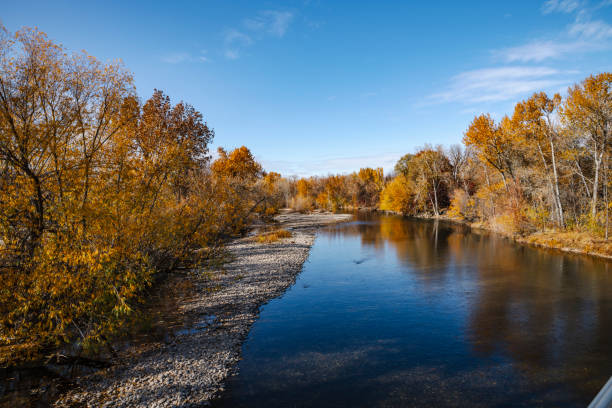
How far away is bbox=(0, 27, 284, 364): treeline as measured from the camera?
822cm

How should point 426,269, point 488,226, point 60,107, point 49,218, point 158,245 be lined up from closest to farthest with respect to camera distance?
point 49,218 → point 60,107 → point 158,245 → point 426,269 → point 488,226

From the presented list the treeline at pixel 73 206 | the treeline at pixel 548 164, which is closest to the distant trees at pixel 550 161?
the treeline at pixel 548 164

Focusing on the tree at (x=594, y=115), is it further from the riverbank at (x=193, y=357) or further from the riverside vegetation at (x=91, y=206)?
the riverbank at (x=193, y=357)

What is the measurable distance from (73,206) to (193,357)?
18.2 ft

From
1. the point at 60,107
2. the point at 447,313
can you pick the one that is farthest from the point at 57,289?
the point at 447,313

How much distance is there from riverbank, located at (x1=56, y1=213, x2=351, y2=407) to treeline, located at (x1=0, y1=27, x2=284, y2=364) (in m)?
1.31

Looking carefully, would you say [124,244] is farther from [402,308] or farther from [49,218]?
[402,308]

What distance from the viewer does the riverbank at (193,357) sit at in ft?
26.1

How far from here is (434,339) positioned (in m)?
11.6

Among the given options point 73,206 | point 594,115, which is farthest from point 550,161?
point 73,206

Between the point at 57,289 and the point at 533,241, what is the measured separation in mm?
34082

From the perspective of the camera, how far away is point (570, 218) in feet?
95.0

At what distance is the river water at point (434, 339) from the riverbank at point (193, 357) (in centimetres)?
59

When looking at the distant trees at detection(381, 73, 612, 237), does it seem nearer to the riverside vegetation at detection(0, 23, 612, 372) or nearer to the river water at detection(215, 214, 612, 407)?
the riverside vegetation at detection(0, 23, 612, 372)
